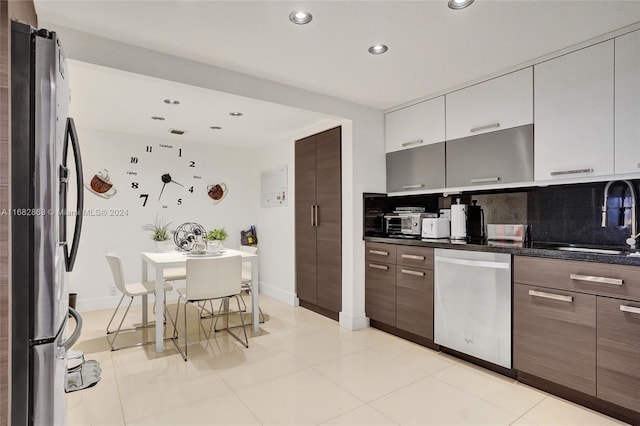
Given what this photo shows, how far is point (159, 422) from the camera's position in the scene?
78.9 inches

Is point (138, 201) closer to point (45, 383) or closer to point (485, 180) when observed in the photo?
point (45, 383)

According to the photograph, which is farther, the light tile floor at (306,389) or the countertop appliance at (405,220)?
the countertop appliance at (405,220)

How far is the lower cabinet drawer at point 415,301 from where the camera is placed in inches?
117

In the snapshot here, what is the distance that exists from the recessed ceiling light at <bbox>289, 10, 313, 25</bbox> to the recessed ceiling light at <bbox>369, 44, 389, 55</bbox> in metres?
0.54

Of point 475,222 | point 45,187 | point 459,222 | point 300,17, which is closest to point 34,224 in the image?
point 45,187

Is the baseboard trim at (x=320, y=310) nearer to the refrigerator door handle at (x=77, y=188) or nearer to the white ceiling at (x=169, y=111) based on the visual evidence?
the white ceiling at (x=169, y=111)

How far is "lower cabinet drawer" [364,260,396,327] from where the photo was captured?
10.9 ft

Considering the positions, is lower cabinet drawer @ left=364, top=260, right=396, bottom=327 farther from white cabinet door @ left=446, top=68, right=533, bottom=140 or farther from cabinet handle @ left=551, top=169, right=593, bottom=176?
cabinet handle @ left=551, top=169, right=593, bottom=176

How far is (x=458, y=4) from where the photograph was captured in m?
1.88

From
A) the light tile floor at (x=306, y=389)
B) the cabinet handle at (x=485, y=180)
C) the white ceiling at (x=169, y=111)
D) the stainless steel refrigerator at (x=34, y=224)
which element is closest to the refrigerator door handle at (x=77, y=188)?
the stainless steel refrigerator at (x=34, y=224)

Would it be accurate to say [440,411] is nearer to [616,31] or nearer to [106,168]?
[616,31]

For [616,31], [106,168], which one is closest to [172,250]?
[106,168]

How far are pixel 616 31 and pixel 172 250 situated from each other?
174 inches

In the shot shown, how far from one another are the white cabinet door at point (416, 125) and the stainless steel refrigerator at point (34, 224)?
2864 mm
